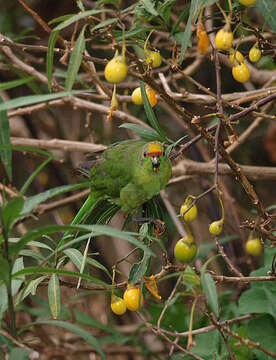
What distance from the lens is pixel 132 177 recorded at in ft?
4.66

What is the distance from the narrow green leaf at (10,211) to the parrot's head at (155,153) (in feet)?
1.54

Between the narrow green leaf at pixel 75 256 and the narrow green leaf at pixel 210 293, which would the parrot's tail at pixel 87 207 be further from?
the narrow green leaf at pixel 210 293

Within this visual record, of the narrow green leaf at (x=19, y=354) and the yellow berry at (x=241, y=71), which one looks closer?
the narrow green leaf at (x=19, y=354)

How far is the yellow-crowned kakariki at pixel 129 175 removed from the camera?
1.34 meters

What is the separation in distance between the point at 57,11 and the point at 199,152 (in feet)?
3.78

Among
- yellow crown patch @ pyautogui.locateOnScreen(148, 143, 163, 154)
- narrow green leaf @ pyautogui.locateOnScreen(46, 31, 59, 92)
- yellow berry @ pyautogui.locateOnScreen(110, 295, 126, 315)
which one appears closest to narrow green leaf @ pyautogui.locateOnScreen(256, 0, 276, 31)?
yellow crown patch @ pyautogui.locateOnScreen(148, 143, 163, 154)

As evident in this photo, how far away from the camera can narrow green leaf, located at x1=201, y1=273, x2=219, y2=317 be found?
967 mm

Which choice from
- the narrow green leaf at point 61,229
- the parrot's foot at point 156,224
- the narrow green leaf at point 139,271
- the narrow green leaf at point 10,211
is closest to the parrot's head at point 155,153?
the parrot's foot at point 156,224

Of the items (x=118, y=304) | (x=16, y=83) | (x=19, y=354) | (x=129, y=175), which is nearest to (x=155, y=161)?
(x=129, y=175)

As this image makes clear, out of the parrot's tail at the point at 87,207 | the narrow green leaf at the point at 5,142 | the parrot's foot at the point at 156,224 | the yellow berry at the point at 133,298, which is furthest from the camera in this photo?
the parrot's tail at the point at 87,207

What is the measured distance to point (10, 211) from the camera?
92 centimetres

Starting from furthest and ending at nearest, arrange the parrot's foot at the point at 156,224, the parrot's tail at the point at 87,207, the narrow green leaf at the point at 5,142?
the parrot's tail at the point at 87,207 < the parrot's foot at the point at 156,224 < the narrow green leaf at the point at 5,142

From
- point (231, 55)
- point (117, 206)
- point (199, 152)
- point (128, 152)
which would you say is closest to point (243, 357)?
point (117, 206)

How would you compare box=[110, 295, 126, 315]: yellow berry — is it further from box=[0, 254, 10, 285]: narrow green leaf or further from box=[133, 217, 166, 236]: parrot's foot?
box=[0, 254, 10, 285]: narrow green leaf
